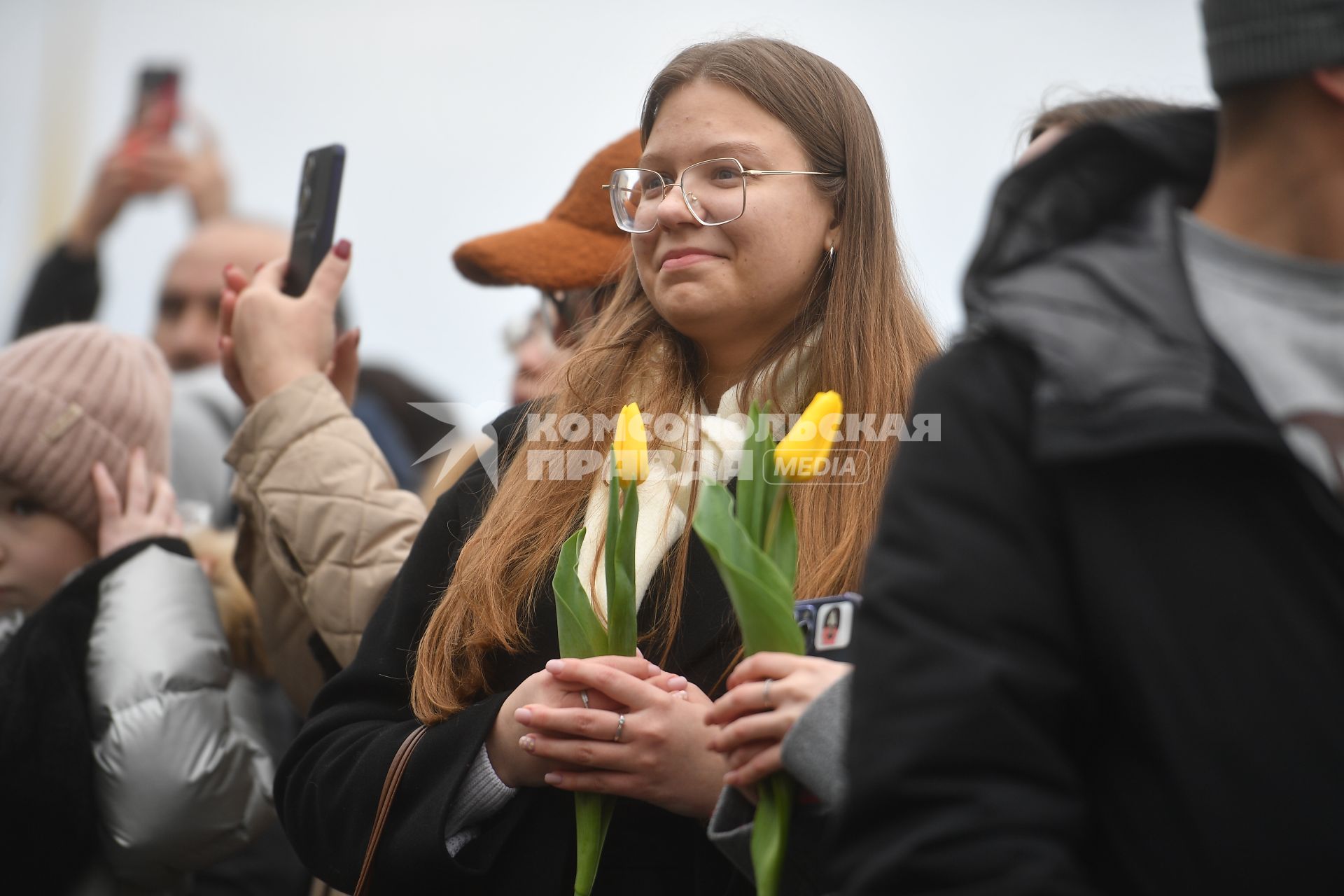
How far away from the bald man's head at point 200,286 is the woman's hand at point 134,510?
1.32m

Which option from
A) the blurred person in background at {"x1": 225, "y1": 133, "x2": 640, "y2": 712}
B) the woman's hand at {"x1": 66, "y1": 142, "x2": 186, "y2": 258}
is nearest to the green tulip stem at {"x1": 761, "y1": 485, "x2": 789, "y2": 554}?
the blurred person in background at {"x1": 225, "y1": 133, "x2": 640, "y2": 712}

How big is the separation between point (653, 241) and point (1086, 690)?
1.12 m

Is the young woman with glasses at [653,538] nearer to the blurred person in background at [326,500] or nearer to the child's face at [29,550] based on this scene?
the blurred person in background at [326,500]

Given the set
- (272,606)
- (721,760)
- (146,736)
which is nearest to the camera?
(721,760)

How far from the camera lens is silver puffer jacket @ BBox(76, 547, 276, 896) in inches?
88.0

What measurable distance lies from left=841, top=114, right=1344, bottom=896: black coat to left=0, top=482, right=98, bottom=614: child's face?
77.9 inches

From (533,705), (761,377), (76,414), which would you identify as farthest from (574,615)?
(76,414)

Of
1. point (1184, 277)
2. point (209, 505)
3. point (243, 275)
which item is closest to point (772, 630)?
point (1184, 277)

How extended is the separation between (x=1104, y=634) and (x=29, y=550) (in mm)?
2156

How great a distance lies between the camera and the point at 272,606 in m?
2.45

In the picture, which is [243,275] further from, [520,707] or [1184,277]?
[1184,277]

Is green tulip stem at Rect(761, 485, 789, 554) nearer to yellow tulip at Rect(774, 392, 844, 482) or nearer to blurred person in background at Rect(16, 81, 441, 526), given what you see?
yellow tulip at Rect(774, 392, 844, 482)

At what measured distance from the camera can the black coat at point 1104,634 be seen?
1.01 metres

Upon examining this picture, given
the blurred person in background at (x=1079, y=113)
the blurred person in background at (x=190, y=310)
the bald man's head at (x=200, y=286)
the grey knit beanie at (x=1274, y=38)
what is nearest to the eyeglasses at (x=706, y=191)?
the blurred person in background at (x=1079, y=113)
